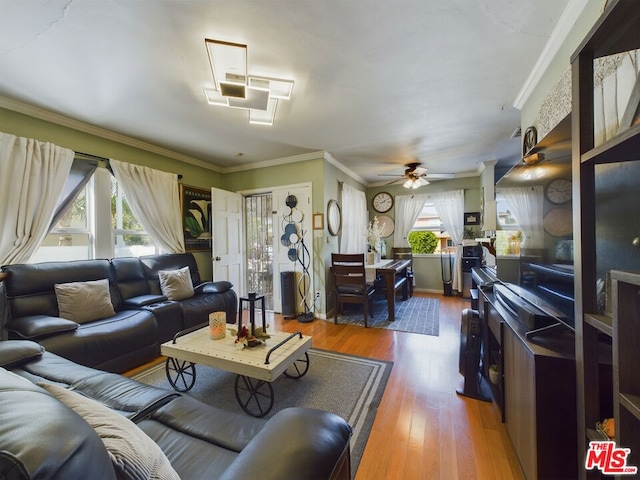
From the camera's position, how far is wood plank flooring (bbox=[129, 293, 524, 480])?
127 cm

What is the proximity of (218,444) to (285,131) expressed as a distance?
2.87 meters

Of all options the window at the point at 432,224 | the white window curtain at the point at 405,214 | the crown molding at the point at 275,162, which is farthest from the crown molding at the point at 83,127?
the window at the point at 432,224

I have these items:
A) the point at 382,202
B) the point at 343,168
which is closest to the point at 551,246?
the point at 343,168

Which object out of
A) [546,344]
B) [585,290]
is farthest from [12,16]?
[546,344]

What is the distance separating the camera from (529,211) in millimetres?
1432

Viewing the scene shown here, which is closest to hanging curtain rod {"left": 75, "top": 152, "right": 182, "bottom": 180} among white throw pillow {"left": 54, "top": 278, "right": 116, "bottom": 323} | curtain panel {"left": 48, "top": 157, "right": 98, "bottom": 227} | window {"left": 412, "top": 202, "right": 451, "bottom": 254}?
curtain panel {"left": 48, "top": 157, "right": 98, "bottom": 227}

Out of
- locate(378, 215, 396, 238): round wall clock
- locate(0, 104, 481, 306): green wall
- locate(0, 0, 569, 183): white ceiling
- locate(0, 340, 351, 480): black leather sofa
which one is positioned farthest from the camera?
locate(378, 215, 396, 238): round wall clock

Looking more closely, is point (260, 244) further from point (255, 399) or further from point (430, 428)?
point (430, 428)

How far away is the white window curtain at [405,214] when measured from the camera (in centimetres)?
540

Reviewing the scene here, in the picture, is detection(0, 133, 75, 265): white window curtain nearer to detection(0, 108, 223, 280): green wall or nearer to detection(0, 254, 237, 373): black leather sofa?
detection(0, 108, 223, 280): green wall

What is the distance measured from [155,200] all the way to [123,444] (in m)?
3.42

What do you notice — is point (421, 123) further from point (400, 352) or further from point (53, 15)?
point (53, 15)

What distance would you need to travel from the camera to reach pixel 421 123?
2742mm

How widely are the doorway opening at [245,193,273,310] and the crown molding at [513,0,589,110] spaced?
138 inches
